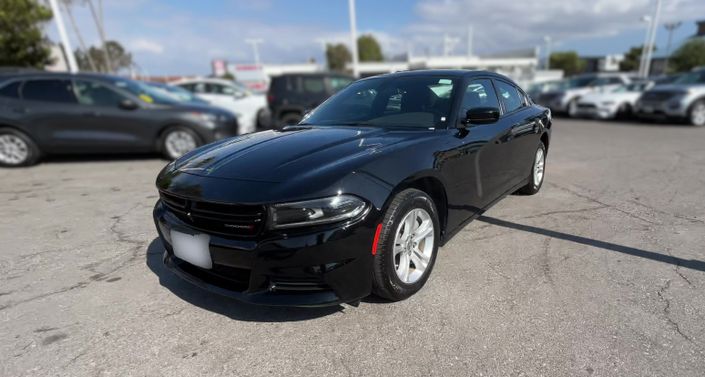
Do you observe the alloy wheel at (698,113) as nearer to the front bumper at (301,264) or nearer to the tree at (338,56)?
the front bumper at (301,264)

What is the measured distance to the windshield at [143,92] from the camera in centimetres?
708

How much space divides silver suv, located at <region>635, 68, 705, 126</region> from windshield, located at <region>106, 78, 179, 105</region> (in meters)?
13.3

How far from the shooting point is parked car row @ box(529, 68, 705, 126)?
1144cm

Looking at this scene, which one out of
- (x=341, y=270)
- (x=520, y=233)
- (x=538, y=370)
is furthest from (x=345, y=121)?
(x=538, y=370)

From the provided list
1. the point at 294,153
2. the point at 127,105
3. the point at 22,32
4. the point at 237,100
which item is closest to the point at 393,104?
the point at 294,153

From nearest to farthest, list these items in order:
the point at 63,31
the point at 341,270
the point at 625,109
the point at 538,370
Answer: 1. the point at 538,370
2. the point at 341,270
3. the point at 63,31
4. the point at 625,109

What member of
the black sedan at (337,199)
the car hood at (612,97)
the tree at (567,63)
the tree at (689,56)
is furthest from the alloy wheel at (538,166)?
the tree at (567,63)

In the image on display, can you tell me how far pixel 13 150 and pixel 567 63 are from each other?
92.9m

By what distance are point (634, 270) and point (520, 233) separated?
95 cm

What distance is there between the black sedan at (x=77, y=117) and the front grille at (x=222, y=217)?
5260mm

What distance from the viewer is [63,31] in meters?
12.5

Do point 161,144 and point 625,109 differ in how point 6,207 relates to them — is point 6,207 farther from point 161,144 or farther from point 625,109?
point 625,109

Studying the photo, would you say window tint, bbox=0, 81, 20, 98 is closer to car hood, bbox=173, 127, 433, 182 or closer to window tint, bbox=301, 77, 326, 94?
window tint, bbox=301, 77, 326, 94

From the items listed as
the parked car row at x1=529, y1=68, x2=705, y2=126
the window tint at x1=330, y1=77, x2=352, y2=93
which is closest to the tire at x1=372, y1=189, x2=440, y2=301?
the window tint at x1=330, y1=77, x2=352, y2=93
